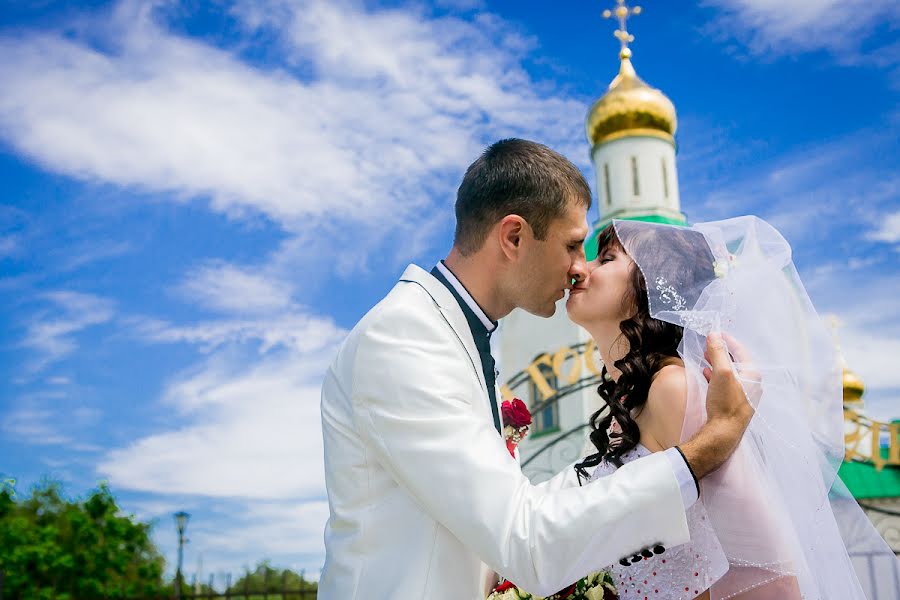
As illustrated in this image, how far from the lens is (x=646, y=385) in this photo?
3.30 meters

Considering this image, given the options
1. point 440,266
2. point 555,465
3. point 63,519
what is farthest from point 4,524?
point 440,266

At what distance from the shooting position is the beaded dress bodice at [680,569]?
2953 mm

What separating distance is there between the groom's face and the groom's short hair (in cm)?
3

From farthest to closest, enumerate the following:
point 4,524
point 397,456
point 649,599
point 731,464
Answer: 1. point 4,524
2. point 649,599
3. point 731,464
4. point 397,456

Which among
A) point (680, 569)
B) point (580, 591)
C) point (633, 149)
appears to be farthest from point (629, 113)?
point (680, 569)

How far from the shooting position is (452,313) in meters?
3.07

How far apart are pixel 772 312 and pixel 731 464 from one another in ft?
2.12

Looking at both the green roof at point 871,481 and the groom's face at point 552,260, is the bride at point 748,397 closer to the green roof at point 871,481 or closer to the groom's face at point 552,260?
the groom's face at point 552,260

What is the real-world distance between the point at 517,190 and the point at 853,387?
23.5m

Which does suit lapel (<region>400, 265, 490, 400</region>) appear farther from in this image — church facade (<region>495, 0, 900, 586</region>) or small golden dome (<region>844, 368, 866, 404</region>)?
small golden dome (<region>844, 368, 866, 404</region>)

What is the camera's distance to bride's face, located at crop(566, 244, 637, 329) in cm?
350

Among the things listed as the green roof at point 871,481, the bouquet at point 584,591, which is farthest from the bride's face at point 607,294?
the green roof at point 871,481

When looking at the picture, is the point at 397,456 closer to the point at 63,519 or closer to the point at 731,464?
the point at 731,464

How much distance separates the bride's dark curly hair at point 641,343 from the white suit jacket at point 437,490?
0.65 m
